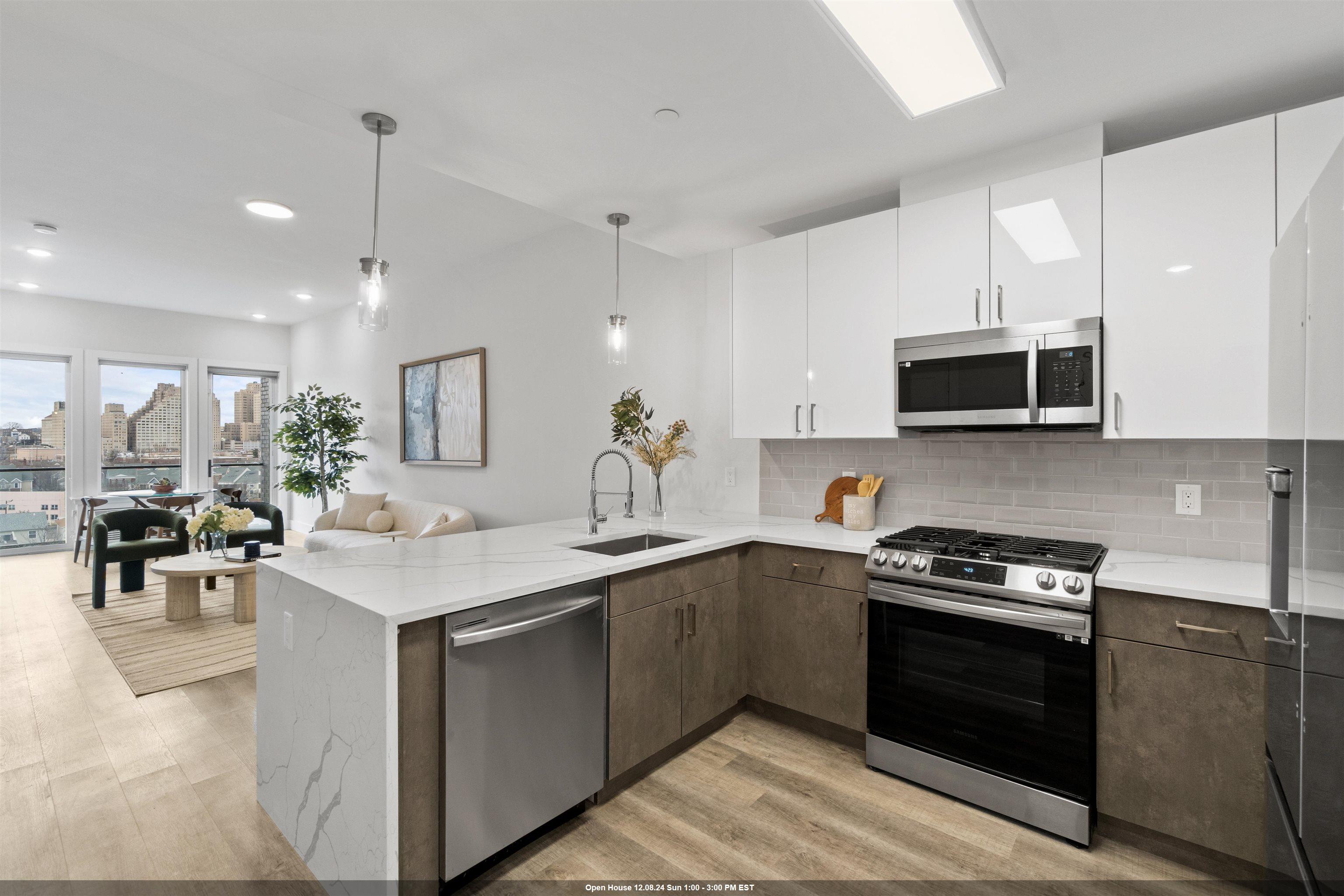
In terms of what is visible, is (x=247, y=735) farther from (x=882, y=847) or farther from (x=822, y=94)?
(x=822, y=94)

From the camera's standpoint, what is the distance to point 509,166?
2572 millimetres

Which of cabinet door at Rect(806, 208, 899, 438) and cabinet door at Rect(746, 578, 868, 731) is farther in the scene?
cabinet door at Rect(806, 208, 899, 438)

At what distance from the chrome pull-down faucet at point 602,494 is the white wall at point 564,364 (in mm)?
123

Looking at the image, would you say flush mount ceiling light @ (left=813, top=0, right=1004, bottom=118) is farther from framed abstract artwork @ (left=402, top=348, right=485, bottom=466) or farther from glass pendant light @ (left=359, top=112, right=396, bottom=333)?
framed abstract artwork @ (left=402, top=348, right=485, bottom=466)

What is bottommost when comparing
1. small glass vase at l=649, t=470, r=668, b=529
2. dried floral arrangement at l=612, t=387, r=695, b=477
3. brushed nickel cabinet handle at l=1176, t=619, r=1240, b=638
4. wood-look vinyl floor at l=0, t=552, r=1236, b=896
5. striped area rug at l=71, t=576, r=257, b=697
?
wood-look vinyl floor at l=0, t=552, r=1236, b=896

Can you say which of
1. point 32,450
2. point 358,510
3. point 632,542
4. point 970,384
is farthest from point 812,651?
point 32,450

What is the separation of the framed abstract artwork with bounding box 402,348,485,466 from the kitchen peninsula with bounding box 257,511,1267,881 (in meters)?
2.81

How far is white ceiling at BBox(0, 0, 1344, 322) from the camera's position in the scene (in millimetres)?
1695

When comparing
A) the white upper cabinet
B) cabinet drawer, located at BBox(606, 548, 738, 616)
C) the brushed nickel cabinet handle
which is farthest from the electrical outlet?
cabinet drawer, located at BBox(606, 548, 738, 616)

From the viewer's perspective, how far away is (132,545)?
495cm

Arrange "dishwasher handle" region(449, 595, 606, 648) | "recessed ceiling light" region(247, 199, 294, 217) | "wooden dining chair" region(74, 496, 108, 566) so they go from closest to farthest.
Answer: "dishwasher handle" region(449, 595, 606, 648), "recessed ceiling light" region(247, 199, 294, 217), "wooden dining chair" region(74, 496, 108, 566)

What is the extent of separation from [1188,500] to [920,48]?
1858 mm

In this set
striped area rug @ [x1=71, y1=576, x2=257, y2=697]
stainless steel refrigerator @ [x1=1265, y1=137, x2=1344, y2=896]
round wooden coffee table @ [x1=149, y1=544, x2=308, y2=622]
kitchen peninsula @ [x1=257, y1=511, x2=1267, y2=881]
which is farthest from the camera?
round wooden coffee table @ [x1=149, y1=544, x2=308, y2=622]

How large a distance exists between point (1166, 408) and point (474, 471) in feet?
15.1
